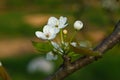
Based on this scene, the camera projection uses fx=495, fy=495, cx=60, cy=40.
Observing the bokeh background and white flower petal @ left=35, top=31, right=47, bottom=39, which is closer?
white flower petal @ left=35, top=31, right=47, bottom=39

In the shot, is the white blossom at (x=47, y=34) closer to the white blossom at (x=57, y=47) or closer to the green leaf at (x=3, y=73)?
the white blossom at (x=57, y=47)

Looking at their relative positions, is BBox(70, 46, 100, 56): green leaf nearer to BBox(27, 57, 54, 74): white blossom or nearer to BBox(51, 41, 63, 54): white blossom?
BBox(51, 41, 63, 54): white blossom

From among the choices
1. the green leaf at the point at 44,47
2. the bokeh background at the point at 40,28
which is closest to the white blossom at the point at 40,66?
the bokeh background at the point at 40,28

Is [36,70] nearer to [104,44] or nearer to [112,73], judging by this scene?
[112,73]

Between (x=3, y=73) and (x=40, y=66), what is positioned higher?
(x=3, y=73)

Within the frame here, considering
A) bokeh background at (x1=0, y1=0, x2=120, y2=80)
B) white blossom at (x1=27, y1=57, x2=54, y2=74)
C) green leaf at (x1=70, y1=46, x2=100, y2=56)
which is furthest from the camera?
white blossom at (x1=27, y1=57, x2=54, y2=74)

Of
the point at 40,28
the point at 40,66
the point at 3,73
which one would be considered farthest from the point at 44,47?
the point at 40,28

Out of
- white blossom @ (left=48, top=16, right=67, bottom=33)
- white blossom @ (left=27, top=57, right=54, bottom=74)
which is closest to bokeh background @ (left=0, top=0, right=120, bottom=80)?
white blossom @ (left=27, top=57, right=54, bottom=74)

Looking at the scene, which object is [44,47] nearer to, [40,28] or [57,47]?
[57,47]

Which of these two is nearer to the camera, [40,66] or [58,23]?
[58,23]
